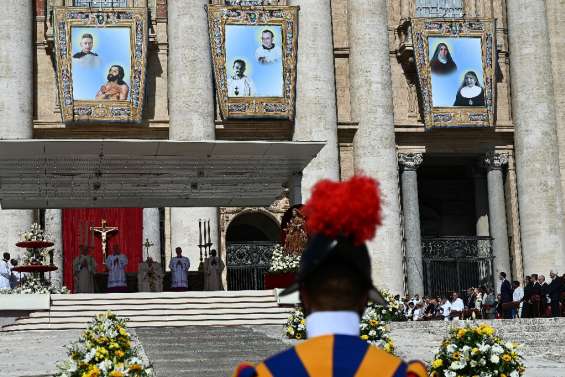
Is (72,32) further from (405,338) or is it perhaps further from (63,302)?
(405,338)

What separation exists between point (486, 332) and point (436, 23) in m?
25.2

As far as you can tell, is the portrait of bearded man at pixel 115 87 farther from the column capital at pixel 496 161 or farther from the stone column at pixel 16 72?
the column capital at pixel 496 161

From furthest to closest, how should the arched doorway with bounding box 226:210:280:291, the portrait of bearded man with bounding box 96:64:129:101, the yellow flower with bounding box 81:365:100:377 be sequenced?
the arched doorway with bounding box 226:210:280:291
the portrait of bearded man with bounding box 96:64:129:101
the yellow flower with bounding box 81:365:100:377

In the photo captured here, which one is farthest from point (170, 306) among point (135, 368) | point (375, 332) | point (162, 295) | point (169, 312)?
point (135, 368)

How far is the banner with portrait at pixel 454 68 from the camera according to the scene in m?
35.2

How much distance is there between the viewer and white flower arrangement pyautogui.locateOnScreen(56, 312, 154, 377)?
29.8 feet

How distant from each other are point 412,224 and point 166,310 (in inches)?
535

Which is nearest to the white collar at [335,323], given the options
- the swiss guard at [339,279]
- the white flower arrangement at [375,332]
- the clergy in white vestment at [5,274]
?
the swiss guard at [339,279]

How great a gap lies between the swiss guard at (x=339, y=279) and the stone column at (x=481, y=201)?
116 feet

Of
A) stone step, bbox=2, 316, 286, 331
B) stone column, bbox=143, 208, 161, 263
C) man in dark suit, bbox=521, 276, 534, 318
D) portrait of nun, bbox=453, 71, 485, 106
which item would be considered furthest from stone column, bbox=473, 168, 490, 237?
stone step, bbox=2, 316, 286, 331

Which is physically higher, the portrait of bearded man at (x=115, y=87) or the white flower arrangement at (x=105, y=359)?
the portrait of bearded man at (x=115, y=87)

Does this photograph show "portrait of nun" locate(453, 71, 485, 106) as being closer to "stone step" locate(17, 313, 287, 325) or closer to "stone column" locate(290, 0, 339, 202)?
"stone column" locate(290, 0, 339, 202)

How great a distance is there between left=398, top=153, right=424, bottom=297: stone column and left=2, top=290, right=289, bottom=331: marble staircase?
35.2ft

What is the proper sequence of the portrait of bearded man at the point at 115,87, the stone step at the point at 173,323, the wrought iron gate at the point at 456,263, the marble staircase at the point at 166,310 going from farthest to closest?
the wrought iron gate at the point at 456,263 → the portrait of bearded man at the point at 115,87 → the marble staircase at the point at 166,310 → the stone step at the point at 173,323
